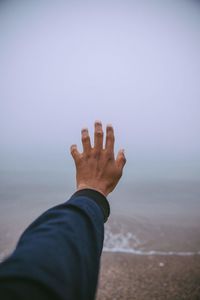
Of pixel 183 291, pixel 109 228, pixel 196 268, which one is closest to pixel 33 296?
pixel 183 291

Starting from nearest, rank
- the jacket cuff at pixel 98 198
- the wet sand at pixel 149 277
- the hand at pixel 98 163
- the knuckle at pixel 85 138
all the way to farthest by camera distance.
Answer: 1. the jacket cuff at pixel 98 198
2. the hand at pixel 98 163
3. the knuckle at pixel 85 138
4. the wet sand at pixel 149 277

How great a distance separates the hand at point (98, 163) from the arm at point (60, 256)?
13 cm

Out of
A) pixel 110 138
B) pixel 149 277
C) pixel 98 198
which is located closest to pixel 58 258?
pixel 98 198

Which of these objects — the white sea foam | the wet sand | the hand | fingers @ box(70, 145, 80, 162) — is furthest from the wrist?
the white sea foam

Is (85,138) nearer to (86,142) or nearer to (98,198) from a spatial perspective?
(86,142)

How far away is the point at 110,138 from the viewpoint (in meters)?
1.14

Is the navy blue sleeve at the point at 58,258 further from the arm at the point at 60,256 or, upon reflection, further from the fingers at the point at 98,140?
the fingers at the point at 98,140

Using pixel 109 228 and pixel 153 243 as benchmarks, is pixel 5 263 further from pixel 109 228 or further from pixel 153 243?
pixel 109 228

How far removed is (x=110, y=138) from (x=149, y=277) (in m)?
5.54

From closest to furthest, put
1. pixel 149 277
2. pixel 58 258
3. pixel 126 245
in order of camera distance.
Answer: pixel 58 258 → pixel 149 277 → pixel 126 245

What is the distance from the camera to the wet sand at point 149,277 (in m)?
4.69

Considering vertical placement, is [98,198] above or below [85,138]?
below

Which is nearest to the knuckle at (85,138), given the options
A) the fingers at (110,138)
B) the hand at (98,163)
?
the hand at (98,163)

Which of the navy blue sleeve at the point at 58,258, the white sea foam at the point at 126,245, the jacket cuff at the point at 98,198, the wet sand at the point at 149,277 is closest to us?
the navy blue sleeve at the point at 58,258
